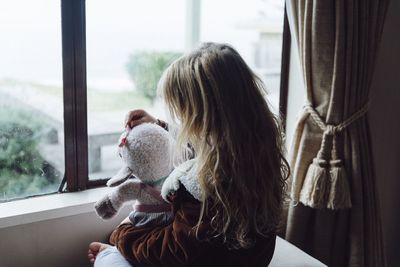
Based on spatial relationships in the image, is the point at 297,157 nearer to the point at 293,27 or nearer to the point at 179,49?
the point at 293,27

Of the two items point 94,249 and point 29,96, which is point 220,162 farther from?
point 29,96

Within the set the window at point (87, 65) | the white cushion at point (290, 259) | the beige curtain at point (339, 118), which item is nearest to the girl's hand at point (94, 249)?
the window at point (87, 65)

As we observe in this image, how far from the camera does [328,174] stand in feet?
4.96

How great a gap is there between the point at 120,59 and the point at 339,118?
716mm

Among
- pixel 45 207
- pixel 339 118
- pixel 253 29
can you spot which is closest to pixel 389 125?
pixel 339 118

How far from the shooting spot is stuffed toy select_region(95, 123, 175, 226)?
1.16 metres

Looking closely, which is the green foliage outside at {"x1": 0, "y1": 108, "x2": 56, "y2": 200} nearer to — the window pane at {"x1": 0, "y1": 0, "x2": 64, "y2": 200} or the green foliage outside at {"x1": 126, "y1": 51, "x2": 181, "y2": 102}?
the window pane at {"x1": 0, "y1": 0, "x2": 64, "y2": 200}

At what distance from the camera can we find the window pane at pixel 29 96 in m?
1.32

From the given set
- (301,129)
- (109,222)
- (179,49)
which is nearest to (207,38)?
(179,49)

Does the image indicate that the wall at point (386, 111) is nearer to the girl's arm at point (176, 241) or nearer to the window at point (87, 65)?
the window at point (87, 65)

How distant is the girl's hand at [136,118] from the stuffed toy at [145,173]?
2 centimetres

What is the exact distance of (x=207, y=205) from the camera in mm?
1023

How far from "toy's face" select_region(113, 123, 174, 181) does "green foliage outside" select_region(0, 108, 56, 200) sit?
13.8 inches

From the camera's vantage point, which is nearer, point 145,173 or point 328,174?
point 145,173
